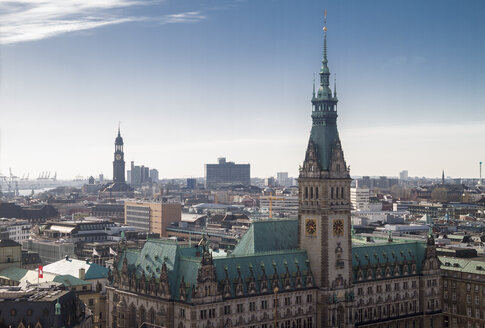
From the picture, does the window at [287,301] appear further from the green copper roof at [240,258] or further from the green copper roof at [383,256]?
the green copper roof at [383,256]

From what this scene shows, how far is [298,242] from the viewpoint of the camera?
588 feet

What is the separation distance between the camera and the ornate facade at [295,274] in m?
157

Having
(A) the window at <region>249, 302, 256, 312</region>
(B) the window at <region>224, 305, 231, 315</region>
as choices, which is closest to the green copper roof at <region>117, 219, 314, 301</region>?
(A) the window at <region>249, 302, 256, 312</region>

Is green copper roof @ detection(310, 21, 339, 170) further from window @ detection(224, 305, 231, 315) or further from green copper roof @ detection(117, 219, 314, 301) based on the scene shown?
window @ detection(224, 305, 231, 315)

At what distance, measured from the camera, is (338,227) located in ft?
577

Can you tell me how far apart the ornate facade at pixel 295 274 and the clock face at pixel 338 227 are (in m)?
0.24

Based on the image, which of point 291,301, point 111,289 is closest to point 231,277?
point 291,301

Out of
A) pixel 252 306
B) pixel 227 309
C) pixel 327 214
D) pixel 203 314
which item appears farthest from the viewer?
pixel 327 214

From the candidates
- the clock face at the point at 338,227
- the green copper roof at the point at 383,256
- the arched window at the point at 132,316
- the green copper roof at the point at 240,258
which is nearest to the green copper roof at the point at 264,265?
the green copper roof at the point at 240,258

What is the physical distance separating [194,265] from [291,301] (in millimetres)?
25907

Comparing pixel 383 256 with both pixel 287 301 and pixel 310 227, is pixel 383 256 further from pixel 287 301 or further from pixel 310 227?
pixel 287 301

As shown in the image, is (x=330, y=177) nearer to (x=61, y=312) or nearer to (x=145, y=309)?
(x=145, y=309)

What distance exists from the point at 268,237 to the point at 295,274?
12213 mm

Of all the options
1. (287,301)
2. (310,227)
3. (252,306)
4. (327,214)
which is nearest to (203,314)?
(252,306)
